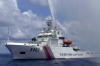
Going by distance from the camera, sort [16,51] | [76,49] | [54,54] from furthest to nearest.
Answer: [76,49], [54,54], [16,51]

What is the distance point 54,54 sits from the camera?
117 m

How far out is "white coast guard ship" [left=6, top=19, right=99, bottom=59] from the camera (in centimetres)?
10837

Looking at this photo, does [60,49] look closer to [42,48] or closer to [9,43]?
[42,48]

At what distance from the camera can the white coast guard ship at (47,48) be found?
108m

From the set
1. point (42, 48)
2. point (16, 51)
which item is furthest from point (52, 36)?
point (16, 51)

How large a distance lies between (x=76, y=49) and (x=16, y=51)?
32411 mm

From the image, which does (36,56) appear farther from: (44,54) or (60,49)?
(60,49)

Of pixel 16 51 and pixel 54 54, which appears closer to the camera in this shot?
pixel 16 51

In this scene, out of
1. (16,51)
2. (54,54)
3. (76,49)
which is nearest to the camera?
(16,51)

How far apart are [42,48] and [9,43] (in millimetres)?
13364

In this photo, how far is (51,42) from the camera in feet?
384

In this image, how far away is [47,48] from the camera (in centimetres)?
11188

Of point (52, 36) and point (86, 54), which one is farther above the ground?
point (52, 36)

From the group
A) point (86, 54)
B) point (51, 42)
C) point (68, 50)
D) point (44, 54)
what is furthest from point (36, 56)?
point (86, 54)
